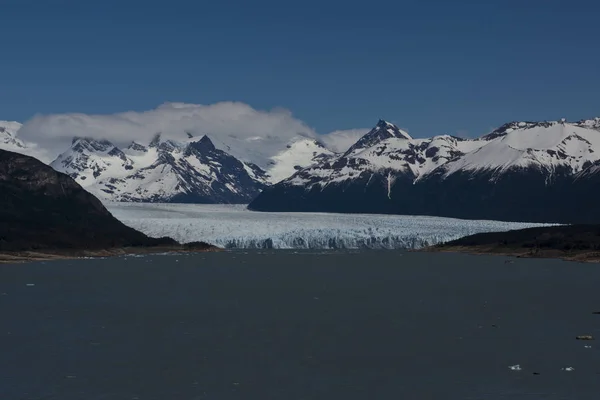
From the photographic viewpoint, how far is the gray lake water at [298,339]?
46219 millimetres

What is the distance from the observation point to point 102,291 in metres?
103

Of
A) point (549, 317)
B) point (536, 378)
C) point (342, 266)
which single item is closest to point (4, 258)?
point (342, 266)

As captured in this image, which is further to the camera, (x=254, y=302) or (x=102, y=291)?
(x=102, y=291)

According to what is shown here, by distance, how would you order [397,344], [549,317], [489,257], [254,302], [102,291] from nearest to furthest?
[397,344] < [549,317] < [254,302] < [102,291] < [489,257]

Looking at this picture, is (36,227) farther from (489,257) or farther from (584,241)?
(584,241)

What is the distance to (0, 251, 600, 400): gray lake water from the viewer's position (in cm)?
4622

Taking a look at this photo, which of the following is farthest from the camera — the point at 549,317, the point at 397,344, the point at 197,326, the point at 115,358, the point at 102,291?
the point at 102,291

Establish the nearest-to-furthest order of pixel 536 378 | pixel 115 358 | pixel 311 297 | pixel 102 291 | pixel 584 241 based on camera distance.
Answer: pixel 536 378
pixel 115 358
pixel 311 297
pixel 102 291
pixel 584 241

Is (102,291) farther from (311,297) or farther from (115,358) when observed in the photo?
(115,358)

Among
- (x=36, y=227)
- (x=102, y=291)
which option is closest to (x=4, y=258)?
(x=36, y=227)

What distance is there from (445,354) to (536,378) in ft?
28.8

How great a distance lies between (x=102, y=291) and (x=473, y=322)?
46263 mm

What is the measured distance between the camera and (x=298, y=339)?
62.4m

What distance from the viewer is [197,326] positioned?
69750mm
